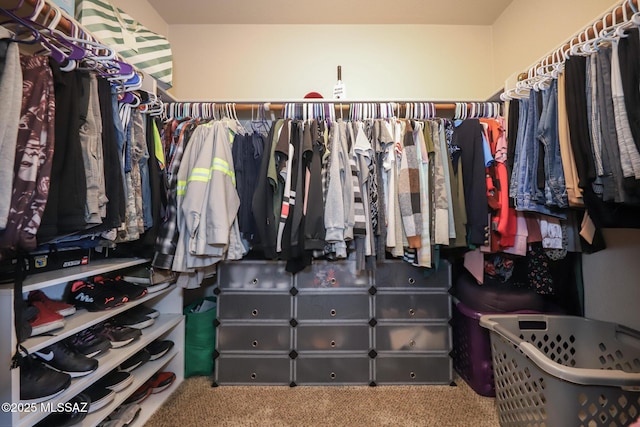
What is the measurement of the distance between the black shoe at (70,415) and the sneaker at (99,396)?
46 mm

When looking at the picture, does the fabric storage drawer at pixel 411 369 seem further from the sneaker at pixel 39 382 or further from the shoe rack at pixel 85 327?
the sneaker at pixel 39 382

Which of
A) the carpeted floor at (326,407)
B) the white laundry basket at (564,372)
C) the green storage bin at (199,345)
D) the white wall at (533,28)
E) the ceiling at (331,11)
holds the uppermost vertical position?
the ceiling at (331,11)

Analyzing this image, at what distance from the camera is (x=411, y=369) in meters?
1.49

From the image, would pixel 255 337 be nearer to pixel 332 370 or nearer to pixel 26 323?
pixel 332 370

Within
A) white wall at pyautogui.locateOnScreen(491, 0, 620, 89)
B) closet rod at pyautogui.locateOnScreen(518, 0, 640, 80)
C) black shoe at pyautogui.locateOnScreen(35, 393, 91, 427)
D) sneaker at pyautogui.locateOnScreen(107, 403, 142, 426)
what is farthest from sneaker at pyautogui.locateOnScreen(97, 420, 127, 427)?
white wall at pyautogui.locateOnScreen(491, 0, 620, 89)

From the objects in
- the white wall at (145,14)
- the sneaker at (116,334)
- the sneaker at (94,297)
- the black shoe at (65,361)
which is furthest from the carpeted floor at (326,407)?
the white wall at (145,14)

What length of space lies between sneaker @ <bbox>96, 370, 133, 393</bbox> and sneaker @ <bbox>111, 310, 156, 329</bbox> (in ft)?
0.68

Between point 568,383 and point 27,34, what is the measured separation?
1.98m

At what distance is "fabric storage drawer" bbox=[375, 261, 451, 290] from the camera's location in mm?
1506

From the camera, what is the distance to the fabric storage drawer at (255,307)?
150cm

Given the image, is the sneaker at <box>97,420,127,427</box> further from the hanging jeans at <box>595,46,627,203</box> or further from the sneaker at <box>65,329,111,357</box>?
the hanging jeans at <box>595,46,627,203</box>

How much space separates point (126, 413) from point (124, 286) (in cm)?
59

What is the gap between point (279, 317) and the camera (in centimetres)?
150

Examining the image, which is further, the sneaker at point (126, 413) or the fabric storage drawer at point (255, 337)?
the fabric storage drawer at point (255, 337)
